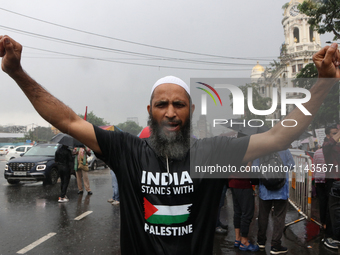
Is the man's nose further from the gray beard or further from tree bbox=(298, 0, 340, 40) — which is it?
tree bbox=(298, 0, 340, 40)

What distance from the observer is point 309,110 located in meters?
1.44

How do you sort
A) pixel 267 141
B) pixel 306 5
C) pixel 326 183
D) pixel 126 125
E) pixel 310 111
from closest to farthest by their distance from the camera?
pixel 310 111, pixel 267 141, pixel 326 183, pixel 306 5, pixel 126 125

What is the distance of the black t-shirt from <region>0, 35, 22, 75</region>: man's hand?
59 cm

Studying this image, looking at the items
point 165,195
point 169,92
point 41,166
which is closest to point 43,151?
point 41,166

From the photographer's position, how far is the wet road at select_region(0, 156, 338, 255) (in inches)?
184

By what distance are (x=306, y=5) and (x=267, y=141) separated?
12.6 m

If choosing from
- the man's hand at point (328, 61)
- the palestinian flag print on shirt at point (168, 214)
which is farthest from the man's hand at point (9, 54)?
the man's hand at point (328, 61)

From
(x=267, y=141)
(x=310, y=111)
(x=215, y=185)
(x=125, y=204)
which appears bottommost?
(x=125, y=204)

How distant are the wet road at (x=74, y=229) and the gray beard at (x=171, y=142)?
11.1 feet

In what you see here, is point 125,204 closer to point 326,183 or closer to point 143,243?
point 143,243

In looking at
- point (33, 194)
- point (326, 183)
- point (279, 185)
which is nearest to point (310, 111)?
point (279, 185)

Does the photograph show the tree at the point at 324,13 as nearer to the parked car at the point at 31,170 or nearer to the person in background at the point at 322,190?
the person in background at the point at 322,190

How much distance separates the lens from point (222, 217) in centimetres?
661

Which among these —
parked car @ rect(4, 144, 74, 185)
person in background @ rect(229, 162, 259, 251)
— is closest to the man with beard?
person in background @ rect(229, 162, 259, 251)
